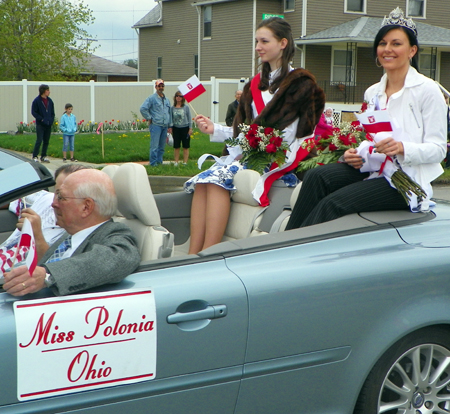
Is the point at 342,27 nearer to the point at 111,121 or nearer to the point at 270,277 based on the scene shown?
the point at 111,121

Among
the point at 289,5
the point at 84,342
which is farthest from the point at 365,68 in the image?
the point at 84,342

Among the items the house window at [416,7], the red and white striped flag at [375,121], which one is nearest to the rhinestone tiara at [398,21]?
the red and white striped flag at [375,121]

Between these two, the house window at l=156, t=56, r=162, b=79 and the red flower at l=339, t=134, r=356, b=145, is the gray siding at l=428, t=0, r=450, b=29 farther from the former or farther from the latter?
the red flower at l=339, t=134, r=356, b=145

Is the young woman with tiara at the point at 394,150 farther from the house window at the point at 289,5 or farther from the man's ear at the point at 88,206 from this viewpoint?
the house window at the point at 289,5

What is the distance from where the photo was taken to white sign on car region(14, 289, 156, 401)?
2164 mm

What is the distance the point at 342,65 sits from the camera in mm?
29641

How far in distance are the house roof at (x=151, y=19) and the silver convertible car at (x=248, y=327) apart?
3453 centimetres

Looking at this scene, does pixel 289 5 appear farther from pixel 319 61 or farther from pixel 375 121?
pixel 375 121

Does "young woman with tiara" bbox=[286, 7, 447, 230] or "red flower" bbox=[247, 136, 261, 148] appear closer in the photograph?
"young woman with tiara" bbox=[286, 7, 447, 230]

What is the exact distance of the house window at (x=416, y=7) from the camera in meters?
31.1

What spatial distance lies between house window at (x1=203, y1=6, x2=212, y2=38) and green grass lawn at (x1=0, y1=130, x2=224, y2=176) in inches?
473

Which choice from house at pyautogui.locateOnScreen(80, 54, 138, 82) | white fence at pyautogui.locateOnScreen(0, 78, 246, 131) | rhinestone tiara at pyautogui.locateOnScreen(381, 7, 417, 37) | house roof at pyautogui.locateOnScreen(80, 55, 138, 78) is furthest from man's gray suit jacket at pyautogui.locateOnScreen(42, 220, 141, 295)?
house at pyautogui.locateOnScreen(80, 54, 138, 82)

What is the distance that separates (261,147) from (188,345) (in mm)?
2198

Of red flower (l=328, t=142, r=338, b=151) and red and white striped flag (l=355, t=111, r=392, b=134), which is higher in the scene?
red and white striped flag (l=355, t=111, r=392, b=134)
